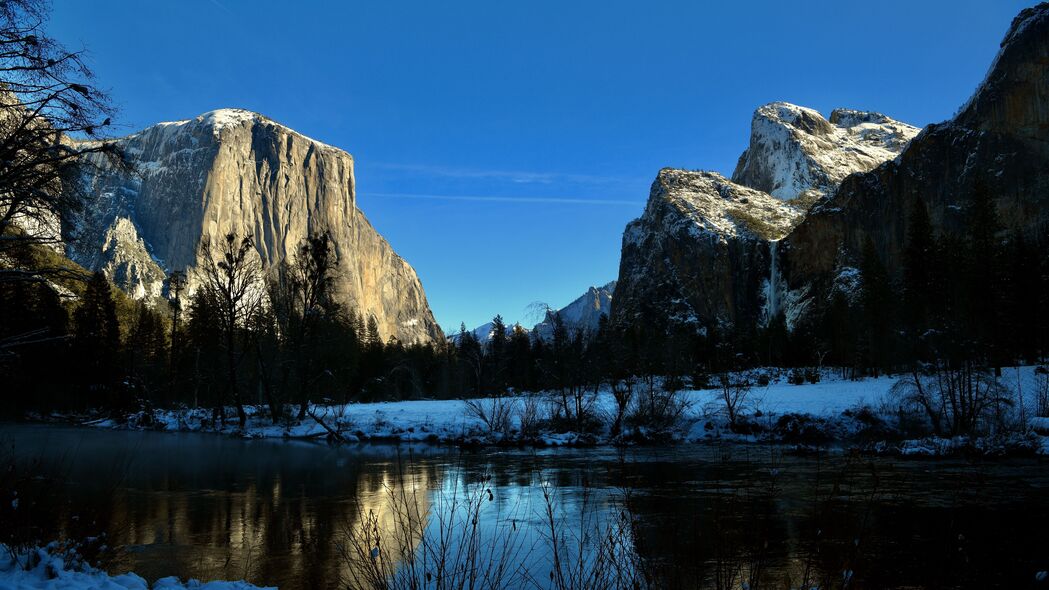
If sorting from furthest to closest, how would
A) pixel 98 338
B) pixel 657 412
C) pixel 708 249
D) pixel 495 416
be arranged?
pixel 708 249
pixel 98 338
pixel 495 416
pixel 657 412

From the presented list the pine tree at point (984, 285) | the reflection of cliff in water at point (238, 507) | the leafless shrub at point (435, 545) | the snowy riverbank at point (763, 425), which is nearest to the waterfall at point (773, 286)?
the pine tree at point (984, 285)

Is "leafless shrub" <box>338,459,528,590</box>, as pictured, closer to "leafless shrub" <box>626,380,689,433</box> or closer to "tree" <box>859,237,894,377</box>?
"leafless shrub" <box>626,380,689,433</box>

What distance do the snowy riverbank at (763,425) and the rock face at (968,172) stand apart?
5887cm

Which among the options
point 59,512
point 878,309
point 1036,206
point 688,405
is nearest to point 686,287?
point 1036,206

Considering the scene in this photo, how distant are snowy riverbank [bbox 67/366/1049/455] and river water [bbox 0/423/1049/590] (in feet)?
13.2

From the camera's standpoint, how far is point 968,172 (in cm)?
9262

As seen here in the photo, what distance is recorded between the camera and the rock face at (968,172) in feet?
281

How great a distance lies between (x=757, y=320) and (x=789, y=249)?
16.5 meters

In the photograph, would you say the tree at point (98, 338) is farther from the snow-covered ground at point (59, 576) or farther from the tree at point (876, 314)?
the tree at point (876, 314)

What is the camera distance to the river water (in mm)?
7180

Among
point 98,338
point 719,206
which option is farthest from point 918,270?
point 719,206

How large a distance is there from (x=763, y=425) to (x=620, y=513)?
25.0 m

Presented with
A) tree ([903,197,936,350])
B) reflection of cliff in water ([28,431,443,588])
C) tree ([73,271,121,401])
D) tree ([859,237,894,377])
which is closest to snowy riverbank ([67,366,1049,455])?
reflection of cliff in water ([28,431,443,588])

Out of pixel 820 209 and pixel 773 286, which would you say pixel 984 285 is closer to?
pixel 820 209
